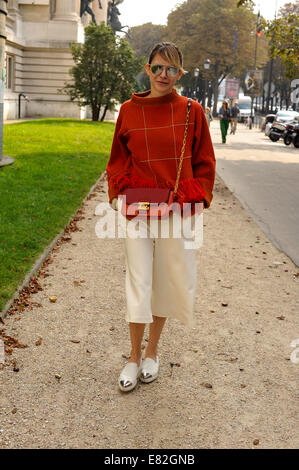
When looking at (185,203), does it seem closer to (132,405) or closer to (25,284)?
(132,405)

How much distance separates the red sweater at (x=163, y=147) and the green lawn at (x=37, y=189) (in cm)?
198

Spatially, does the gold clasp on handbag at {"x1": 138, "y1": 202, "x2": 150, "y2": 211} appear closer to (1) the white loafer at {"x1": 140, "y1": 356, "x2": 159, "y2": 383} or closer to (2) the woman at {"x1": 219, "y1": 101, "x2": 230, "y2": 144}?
(1) the white loafer at {"x1": 140, "y1": 356, "x2": 159, "y2": 383}

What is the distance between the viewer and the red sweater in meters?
3.54

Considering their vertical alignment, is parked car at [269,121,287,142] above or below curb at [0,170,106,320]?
above

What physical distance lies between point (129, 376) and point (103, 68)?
97.4 ft

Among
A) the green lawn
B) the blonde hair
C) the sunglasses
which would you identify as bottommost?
the green lawn

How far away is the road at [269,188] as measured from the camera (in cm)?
907

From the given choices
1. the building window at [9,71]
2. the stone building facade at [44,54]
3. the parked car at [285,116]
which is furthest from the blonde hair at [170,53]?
the parked car at [285,116]

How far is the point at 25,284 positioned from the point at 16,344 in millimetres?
1340

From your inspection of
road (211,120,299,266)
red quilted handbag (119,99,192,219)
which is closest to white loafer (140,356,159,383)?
red quilted handbag (119,99,192,219)

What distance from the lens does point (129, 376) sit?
3875mm

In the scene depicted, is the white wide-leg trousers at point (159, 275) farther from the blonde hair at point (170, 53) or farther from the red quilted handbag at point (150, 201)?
the blonde hair at point (170, 53)

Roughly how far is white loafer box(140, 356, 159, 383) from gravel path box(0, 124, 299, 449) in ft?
0.14

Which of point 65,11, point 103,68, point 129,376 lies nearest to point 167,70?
point 129,376
